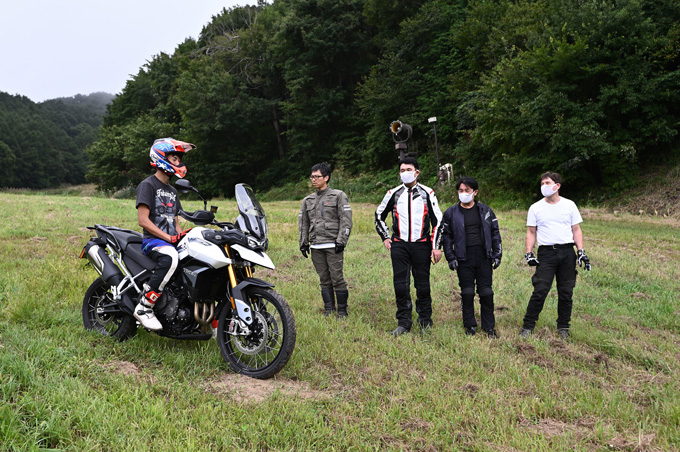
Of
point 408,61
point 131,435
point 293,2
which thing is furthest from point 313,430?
point 293,2

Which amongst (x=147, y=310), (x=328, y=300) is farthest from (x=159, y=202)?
(x=328, y=300)

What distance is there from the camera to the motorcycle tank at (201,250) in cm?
371

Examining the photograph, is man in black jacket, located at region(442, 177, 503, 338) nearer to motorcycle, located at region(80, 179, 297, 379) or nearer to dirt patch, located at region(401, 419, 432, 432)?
dirt patch, located at region(401, 419, 432, 432)

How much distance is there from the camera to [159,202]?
13.6ft

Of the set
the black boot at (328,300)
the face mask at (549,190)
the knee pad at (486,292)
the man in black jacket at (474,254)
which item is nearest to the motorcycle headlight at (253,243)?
the black boot at (328,300)

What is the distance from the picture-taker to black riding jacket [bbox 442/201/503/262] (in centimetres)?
512

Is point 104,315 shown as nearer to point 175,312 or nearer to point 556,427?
point 175,312

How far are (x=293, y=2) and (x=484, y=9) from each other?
53.8ft

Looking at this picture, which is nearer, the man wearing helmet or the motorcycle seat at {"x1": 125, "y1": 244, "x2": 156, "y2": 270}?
the man wearing helmet

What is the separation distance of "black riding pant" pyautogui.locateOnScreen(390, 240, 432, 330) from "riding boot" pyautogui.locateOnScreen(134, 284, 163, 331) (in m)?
2.67

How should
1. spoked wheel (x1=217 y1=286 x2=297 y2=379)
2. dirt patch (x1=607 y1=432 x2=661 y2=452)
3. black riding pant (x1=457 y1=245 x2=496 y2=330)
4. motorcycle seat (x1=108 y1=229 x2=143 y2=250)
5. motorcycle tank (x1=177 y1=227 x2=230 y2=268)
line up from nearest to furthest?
dirt patch (x1=607 y1=432 x2=661 y2=452) → spoked wheel (x1=217 y1=286 x2=297 y2=379) → motorcycle tank (x1=177 y1=227 x2=230 y2=268) → motorcycle seat (x1=108 y1=229 x2=143 y2=250) → black riding pant (x1=457 y1=245 x2=496 y2=330)

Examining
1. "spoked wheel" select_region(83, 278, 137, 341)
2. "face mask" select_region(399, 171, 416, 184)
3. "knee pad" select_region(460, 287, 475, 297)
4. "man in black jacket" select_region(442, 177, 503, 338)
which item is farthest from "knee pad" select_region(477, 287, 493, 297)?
"spoked wheel" select_region(83, 278, 137, 341)

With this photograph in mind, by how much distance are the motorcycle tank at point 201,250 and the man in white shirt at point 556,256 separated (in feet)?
11.5

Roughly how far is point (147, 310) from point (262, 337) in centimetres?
111
